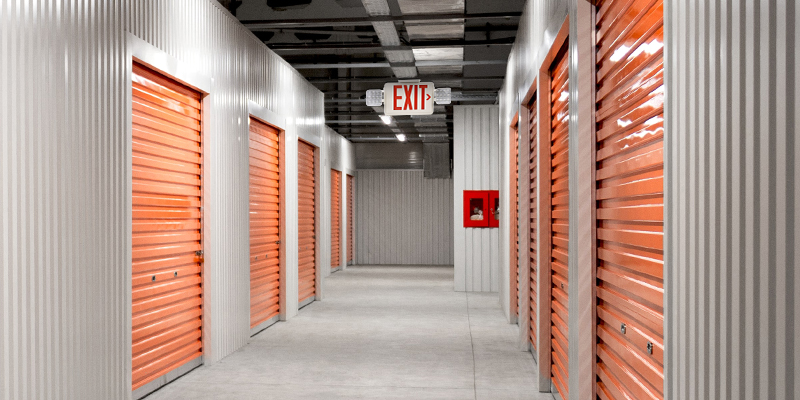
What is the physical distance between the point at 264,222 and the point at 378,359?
2.83 meters

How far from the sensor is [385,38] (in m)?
8.50

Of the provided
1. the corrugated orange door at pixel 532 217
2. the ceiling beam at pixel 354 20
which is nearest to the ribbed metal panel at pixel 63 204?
the ceiling beam at pixel 354 20

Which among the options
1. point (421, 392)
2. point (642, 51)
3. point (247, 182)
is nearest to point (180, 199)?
point (247, 182)

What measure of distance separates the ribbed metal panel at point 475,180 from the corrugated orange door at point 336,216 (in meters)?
5.42

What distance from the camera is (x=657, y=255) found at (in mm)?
2590

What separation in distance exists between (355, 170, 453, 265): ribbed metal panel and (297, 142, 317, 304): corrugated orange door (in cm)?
929

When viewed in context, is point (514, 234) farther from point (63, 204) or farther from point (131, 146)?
point (63, 204)

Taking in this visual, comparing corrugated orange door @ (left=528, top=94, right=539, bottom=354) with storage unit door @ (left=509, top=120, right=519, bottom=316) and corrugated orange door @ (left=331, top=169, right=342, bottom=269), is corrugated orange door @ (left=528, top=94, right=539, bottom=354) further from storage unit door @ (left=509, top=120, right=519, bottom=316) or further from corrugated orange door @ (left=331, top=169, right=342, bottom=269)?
corrugated orange door @ (left=331, top=169, right=342, bottom=269)

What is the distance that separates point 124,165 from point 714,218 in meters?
4.19

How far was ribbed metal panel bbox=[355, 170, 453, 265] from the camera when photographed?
20516 millimetres

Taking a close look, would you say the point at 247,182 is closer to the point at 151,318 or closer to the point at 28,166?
the point at 151,318

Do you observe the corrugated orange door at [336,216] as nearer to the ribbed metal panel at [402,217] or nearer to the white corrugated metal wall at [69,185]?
the ribbed metal panel at [402,217]

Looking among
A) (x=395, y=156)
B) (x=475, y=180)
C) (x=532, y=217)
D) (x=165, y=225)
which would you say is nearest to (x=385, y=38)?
(x=532, y=217)

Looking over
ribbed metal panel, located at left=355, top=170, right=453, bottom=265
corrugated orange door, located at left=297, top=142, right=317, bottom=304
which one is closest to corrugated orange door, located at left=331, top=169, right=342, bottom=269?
ribbed metal panel, located at left=355, top=170, right=453, bottom=265
